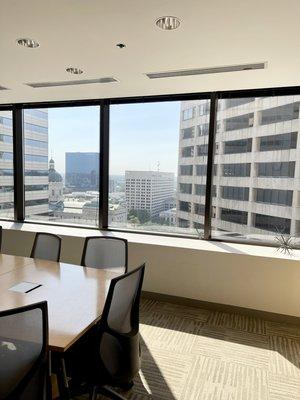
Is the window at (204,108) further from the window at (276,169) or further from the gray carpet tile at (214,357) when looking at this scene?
the gray carpet tile at (214,357)

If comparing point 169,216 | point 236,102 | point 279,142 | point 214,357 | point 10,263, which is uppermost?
point 236,102

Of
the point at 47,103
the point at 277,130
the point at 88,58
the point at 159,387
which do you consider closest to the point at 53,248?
the point at 159,387

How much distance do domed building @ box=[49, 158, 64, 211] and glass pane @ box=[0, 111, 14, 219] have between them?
2.53ft

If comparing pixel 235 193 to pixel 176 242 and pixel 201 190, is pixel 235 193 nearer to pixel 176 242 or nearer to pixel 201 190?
pixel 201 190

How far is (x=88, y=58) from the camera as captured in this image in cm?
259

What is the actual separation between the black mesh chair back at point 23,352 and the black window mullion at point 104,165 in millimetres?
3064

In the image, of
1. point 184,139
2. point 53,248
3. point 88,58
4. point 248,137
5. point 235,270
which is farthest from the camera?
point 184,139

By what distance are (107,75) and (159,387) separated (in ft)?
9.44

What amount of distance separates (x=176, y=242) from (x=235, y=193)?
3.26 ft

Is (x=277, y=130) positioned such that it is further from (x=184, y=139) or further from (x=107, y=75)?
(x=107, y=75)

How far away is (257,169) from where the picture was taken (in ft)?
12.0

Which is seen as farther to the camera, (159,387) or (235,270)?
(235,270)

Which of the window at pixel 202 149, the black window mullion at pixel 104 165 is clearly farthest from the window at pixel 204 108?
the black window mullion at pixel 104 165

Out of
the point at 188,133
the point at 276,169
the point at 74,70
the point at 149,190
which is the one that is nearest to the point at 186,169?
the point at 188,133
